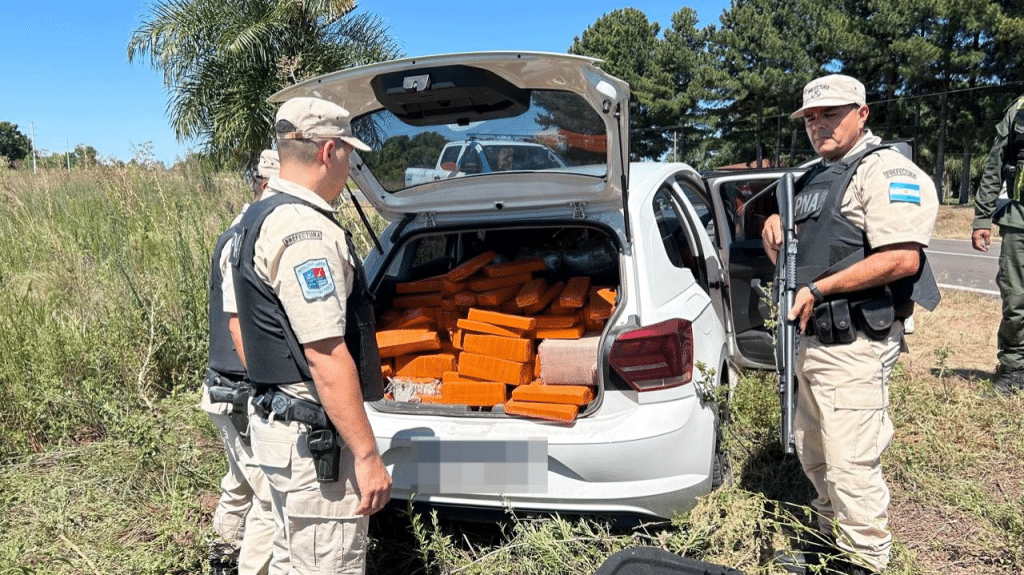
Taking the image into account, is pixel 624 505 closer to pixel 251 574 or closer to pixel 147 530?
pixel 251 574

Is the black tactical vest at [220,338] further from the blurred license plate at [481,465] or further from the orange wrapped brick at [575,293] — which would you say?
the orange wrapped brick at [575,293]

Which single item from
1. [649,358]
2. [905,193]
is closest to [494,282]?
[649,358]

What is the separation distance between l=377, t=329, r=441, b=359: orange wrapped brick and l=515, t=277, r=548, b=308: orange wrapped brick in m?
0.43

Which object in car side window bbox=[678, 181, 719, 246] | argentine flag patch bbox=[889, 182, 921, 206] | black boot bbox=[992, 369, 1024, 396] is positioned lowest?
black boot bbox=[992, 369, 1024, 396]

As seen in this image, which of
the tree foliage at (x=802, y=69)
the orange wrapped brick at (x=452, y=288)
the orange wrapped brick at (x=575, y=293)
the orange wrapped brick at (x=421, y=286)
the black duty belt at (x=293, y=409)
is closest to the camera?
the black duty belt at (x=293, y=409)

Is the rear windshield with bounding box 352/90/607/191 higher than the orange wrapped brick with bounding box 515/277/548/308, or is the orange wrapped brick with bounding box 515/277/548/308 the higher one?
the rear windshield with bounding box 352/90/607/191

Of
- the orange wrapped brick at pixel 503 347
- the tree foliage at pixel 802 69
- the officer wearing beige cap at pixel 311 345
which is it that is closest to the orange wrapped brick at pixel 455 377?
the orange wrapped brick at pixel 503 347

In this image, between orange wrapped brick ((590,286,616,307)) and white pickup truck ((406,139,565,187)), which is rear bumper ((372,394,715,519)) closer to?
orange wrapped brick ((590,286,616,307))

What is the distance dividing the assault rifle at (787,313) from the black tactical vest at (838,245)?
41 mm

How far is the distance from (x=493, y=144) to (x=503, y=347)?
868 millimetres

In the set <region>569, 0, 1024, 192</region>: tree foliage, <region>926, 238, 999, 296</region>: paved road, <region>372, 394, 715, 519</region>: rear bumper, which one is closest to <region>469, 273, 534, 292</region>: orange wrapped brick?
<region>372, 394, 715, 519</region>: rear bumper

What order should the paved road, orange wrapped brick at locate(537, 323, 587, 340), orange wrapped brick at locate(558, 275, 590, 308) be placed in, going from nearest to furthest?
1. orange wrapped brick at locate(537, 323, 587, 340)
2. orange wrapped brick at locate(558, 275, 590, 308)
3. the paved road

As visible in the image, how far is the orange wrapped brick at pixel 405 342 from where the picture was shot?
3.07 metres

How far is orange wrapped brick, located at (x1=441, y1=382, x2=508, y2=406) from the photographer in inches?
112
